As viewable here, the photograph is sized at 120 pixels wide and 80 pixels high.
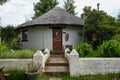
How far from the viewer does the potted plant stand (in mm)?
10505

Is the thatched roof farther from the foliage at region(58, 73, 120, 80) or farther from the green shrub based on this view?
the foliage at region(58, 73, 120, 80)

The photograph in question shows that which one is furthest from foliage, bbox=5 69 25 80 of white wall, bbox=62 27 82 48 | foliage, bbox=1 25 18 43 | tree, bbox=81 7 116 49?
foliage, bbox=1 25 18 43

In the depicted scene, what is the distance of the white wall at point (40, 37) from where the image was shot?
21844mm

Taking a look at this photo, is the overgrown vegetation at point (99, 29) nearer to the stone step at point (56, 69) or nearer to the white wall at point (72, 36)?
the white wall at point (72, 36)

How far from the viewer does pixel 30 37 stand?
23.2 meters

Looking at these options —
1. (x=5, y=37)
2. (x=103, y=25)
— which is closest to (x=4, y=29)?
(x=5, y=37)

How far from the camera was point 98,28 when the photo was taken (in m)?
19.4

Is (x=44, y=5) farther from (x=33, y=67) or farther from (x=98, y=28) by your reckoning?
(x=33, y=67)

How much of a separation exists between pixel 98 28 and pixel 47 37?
5.06m

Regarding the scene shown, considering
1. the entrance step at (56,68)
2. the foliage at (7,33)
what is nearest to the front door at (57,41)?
the entrance step at (56,68)

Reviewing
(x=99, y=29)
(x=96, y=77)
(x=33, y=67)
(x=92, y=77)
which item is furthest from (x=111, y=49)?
(x=99, y=29)

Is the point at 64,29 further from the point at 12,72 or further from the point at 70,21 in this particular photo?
the point at 12,72

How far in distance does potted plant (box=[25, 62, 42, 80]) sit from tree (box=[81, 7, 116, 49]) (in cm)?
878

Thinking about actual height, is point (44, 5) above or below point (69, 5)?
below
